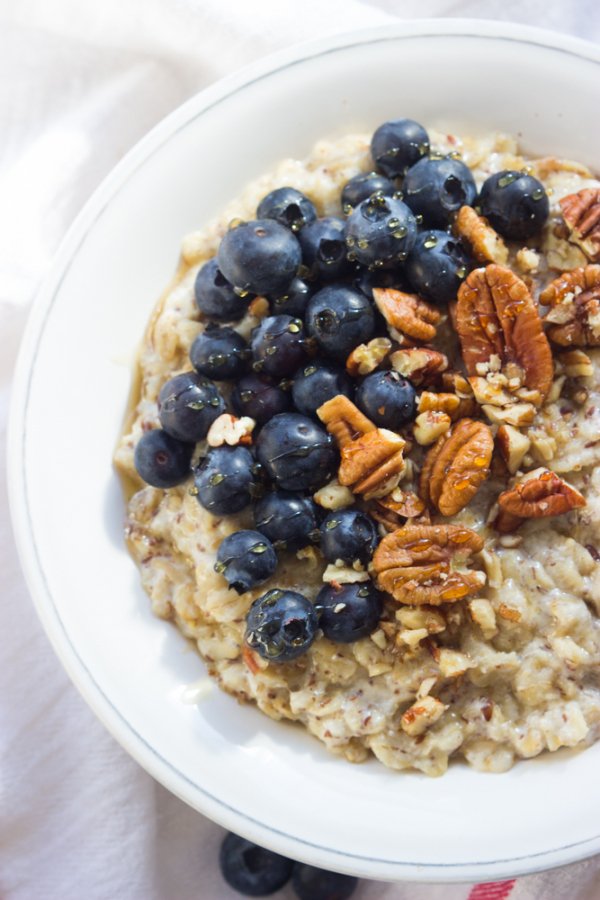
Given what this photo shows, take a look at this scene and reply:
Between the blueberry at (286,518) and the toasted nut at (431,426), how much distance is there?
9.6 inches

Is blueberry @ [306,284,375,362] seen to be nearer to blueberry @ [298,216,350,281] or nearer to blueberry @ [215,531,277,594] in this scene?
blueberry @ [298,216,350,281]

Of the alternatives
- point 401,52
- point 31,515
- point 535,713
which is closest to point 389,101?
point 401,52

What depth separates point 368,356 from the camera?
1722 mm

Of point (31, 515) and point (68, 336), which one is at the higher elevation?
point (68, 336)

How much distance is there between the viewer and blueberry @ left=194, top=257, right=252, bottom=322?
1.83 meters

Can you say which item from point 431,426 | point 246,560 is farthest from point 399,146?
point 246,560

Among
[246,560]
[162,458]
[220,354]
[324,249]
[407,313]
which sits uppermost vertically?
[324,249]

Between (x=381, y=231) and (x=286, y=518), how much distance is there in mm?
562

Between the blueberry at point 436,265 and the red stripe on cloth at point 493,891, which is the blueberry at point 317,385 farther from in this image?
the red stripe on cloth at point 493,891

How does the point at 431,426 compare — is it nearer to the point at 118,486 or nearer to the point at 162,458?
the point at 162,458

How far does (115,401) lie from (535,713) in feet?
3.58

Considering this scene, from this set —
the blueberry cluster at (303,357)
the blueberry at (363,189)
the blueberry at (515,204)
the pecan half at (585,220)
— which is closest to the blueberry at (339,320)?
the blueberry cluster at (303,357)

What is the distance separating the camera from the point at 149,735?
5.78 ft

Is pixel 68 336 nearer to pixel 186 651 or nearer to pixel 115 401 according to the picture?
pixel 115 401
